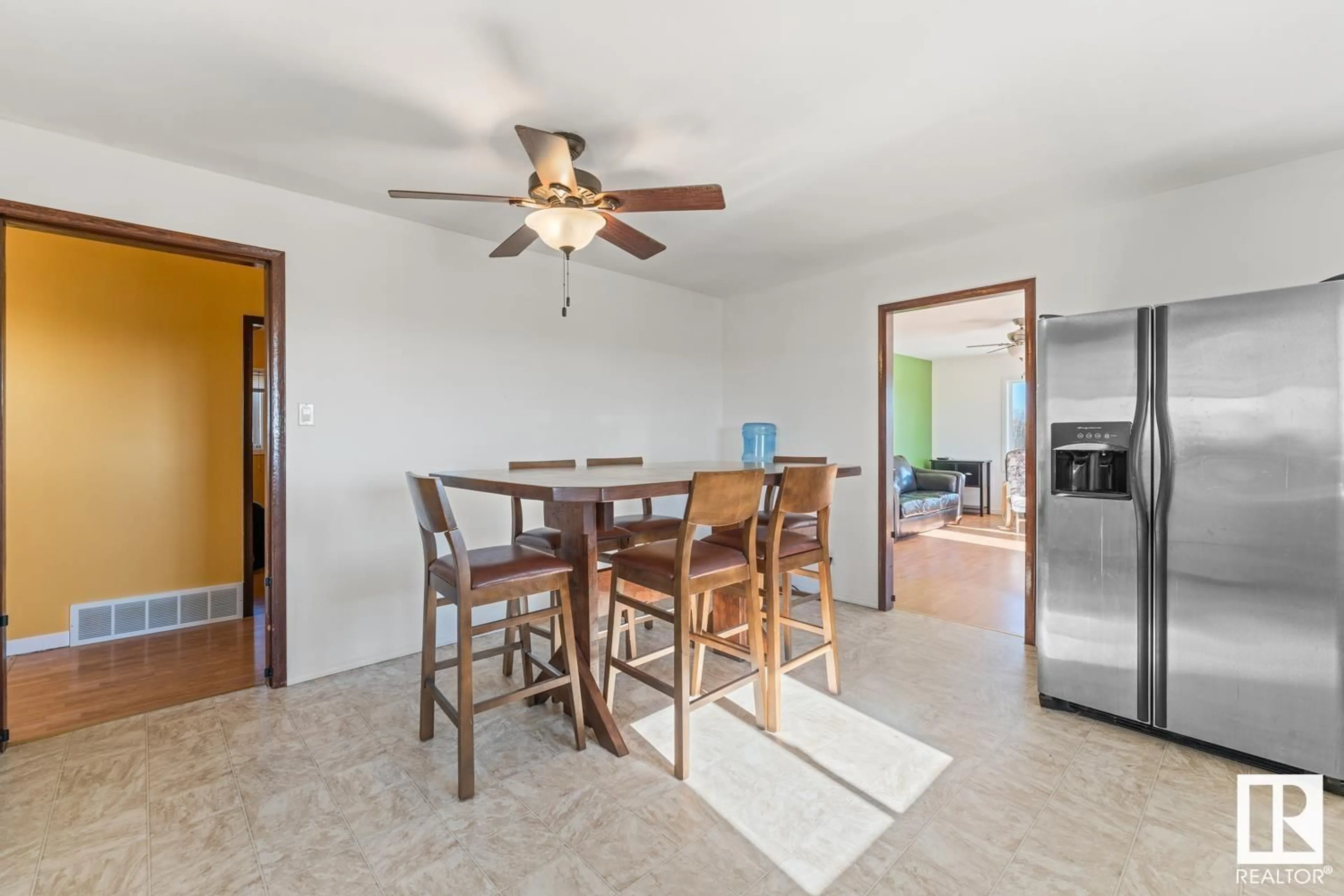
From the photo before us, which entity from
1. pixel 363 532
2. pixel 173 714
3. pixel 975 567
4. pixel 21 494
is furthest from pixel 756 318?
pixel 21 494

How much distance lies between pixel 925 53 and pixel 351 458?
2.92 m

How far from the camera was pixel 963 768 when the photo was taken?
193cm

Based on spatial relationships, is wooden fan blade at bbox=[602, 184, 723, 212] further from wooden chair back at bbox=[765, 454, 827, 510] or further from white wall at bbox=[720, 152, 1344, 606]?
white wall at bbox=[720, 152, 1344, 606]

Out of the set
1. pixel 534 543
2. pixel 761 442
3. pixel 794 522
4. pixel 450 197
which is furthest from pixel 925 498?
pixel 450 197

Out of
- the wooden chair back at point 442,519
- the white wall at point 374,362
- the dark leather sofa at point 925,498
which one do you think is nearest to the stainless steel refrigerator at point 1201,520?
the wooden chair back at point 442,519

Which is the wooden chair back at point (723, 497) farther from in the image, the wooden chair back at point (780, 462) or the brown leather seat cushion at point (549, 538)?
the brown leather seat cushion at point (549, 538)

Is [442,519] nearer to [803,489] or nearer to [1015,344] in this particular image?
[803,489]

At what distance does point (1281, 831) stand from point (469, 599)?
2458mm

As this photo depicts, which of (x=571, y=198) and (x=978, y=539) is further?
(x=978, y=539)

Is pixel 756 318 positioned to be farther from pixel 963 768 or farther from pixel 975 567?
pixel 963 768

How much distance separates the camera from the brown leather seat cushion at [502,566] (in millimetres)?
1854

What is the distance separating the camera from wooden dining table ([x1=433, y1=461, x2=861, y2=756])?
1697 mm

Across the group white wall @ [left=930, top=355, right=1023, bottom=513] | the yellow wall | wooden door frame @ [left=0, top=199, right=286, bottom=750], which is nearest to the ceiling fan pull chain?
wooden door frame @ [left=0, top=199, right=286, bottom=750]

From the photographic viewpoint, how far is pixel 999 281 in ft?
10.6
